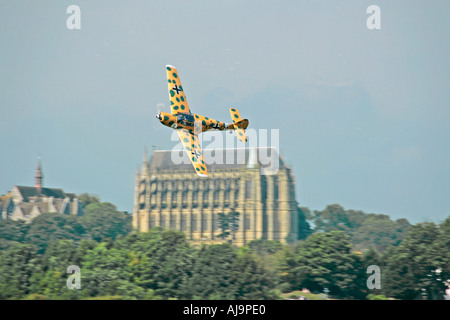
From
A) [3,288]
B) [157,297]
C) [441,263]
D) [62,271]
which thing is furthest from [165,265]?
[441,263]

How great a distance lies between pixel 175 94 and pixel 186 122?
4.06 m

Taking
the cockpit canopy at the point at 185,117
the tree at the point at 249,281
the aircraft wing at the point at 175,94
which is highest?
the aircraft wing at the point at 175,94

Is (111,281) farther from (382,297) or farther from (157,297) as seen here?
(382,297)

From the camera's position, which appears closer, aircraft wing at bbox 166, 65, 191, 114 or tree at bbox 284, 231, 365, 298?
aircraft wing at bbox 166, 65, 191, 114

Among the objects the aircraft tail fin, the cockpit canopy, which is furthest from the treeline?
the cockpit canopy

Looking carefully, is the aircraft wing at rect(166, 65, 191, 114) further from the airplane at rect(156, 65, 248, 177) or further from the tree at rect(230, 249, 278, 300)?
the tree at rect(230, 249, 278, 300)

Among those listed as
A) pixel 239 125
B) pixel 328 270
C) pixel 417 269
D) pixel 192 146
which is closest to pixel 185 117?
pixel 192 146

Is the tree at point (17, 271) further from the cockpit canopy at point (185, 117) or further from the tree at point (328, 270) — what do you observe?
the cockpit canopy at point (185, 117)

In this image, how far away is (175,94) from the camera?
6325cm

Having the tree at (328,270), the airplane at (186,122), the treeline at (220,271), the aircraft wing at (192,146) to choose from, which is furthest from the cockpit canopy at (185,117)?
the tree at (328,270)

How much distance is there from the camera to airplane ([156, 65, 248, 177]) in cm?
5931

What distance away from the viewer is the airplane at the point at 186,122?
195ft

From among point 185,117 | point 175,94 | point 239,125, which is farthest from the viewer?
point 239,125

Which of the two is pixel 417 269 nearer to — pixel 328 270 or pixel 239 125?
pixel 328 270
